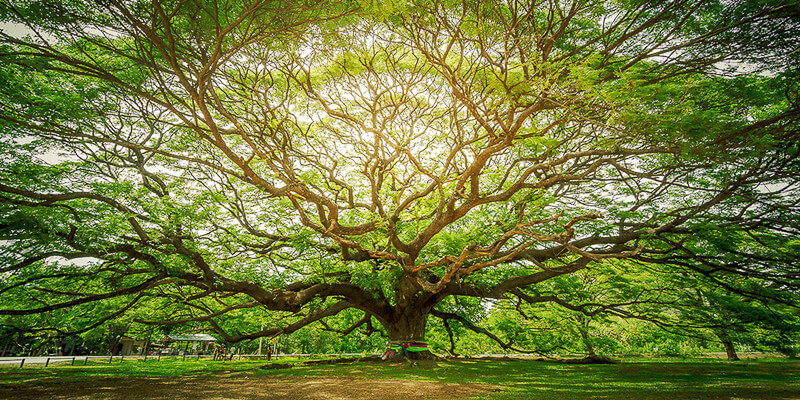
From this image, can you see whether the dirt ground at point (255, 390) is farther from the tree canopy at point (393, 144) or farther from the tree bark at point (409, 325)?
the tree bark at point (409, 325)

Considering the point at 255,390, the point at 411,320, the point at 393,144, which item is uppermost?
the point at 393,144

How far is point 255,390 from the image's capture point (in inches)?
209

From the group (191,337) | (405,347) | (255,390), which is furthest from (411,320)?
(191,337)

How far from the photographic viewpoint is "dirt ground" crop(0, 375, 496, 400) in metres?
4.66

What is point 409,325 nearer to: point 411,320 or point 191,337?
point 411,320

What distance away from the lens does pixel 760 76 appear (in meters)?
5.78

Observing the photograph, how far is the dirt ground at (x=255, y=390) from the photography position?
4.66 m

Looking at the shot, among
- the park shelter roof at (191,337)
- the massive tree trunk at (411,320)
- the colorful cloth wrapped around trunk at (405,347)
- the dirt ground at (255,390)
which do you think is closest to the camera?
the dirt ground at (255,390)

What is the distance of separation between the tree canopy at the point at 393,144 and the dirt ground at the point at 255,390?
166 cm

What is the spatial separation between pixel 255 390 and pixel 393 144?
186 inches

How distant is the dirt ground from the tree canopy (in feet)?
5.45

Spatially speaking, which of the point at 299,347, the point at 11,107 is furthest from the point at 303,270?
the point at 299,347

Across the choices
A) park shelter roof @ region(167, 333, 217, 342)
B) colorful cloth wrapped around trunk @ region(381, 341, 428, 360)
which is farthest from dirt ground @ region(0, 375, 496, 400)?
park shelter roof @ region(167, 333, 217, 342)

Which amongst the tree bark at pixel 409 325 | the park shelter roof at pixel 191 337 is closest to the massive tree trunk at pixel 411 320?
the tree bark at pixel 409 325
